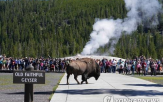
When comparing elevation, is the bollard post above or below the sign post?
below

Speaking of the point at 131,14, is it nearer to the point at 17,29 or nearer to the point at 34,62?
the point at 34,62

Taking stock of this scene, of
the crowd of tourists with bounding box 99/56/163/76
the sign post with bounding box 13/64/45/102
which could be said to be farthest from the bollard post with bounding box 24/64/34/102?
the crowd of tourists with bounding box 99/56/163/76

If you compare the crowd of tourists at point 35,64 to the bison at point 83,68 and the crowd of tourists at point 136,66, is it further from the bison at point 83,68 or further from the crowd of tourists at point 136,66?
the bison at point 83,68

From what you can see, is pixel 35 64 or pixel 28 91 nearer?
pixel 28 91

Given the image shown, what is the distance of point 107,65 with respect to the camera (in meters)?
40.6

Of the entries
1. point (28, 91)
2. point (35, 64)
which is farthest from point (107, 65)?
point (28, 91)

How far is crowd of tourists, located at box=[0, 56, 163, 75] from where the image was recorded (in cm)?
3853

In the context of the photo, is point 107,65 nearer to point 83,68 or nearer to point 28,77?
point 83,68

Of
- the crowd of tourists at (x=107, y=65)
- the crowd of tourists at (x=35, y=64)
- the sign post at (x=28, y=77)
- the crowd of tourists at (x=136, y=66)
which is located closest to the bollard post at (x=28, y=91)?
the sign post at (x=28, y=77)

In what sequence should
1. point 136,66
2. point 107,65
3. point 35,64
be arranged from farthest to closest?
1. point 35,64
2. point 107,65
3. point 136,66

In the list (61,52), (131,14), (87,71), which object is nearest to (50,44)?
(61,52)

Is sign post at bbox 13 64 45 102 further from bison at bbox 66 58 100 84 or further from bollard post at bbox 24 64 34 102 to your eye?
bison at bbox 66 58 100 84

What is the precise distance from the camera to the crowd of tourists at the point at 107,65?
126 ft

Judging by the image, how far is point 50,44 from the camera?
172 meters
